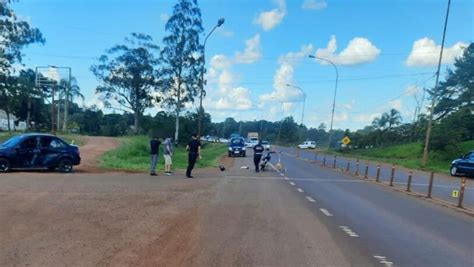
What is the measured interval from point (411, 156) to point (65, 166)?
47.7m

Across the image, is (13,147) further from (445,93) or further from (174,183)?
(445,93)

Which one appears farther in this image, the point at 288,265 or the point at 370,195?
the point at 370,195

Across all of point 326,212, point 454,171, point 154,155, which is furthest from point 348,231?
point 454,171

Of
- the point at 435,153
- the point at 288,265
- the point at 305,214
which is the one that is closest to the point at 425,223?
the point at 305,214

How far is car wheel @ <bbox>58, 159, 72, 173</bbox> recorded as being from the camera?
851 inches

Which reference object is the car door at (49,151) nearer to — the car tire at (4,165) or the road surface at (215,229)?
the car tire at (4,165)

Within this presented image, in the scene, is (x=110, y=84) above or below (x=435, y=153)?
above

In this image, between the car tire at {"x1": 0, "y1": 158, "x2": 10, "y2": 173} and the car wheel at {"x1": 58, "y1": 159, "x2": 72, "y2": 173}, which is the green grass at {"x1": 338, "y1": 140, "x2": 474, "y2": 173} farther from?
the car tire at {"x1": 0, "y1": 158, "x2": 10, "y2": 173}

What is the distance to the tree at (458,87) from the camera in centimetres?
7119

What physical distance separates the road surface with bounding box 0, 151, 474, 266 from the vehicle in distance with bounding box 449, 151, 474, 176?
19157mm

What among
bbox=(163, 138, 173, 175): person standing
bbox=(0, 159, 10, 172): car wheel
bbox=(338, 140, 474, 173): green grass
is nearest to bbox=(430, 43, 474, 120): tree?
bbox=(338, 140, 474, 173): green grass

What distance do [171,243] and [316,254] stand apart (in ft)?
7.51

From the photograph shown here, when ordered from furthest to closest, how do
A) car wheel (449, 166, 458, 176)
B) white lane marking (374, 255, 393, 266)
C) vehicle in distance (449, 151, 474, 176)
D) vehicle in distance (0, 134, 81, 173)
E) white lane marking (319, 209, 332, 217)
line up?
car wheel (449, 166, 458, 176) → vehicle in distance (449, 151, 474, 176) → vehicle in distance (0, 134, 81, 173) → white lane marking (319, 209, 332, 217) → white lane marking (374, 255, 393, 266)

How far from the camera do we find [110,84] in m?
78.0
